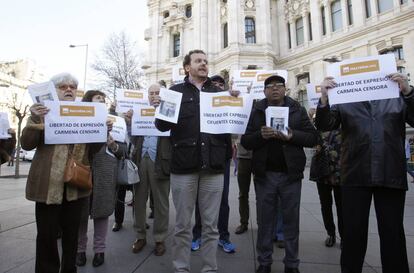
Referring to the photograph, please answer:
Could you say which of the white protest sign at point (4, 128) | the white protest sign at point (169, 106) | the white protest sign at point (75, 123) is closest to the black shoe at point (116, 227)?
the white protest sign at point (4, 128)

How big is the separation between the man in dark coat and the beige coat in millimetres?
2607

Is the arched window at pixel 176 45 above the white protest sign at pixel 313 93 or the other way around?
Answer: above

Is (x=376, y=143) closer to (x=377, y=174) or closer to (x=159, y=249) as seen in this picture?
(x=377, y=174)

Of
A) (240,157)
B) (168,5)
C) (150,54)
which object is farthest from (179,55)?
(240,157)

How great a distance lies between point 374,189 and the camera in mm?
2768

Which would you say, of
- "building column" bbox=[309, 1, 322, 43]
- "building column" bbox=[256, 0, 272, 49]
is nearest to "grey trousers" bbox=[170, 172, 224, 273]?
"building column" bbox=[309, 1, 322, 43]

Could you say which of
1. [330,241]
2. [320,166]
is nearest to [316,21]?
[320,166]

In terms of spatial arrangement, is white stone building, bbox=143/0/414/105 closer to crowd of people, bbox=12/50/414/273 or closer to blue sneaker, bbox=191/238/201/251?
crowd of people, bbox=12/50/414/273

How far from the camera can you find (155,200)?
4.26 meters

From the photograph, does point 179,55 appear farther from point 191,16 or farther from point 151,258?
point 151,258

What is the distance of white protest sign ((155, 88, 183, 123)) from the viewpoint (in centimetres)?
318

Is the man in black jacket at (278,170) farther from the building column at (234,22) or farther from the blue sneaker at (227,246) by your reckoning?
the building column at (234,22)

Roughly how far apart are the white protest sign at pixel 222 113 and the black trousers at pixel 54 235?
1.57m

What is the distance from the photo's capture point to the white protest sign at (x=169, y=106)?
318 centimetres
